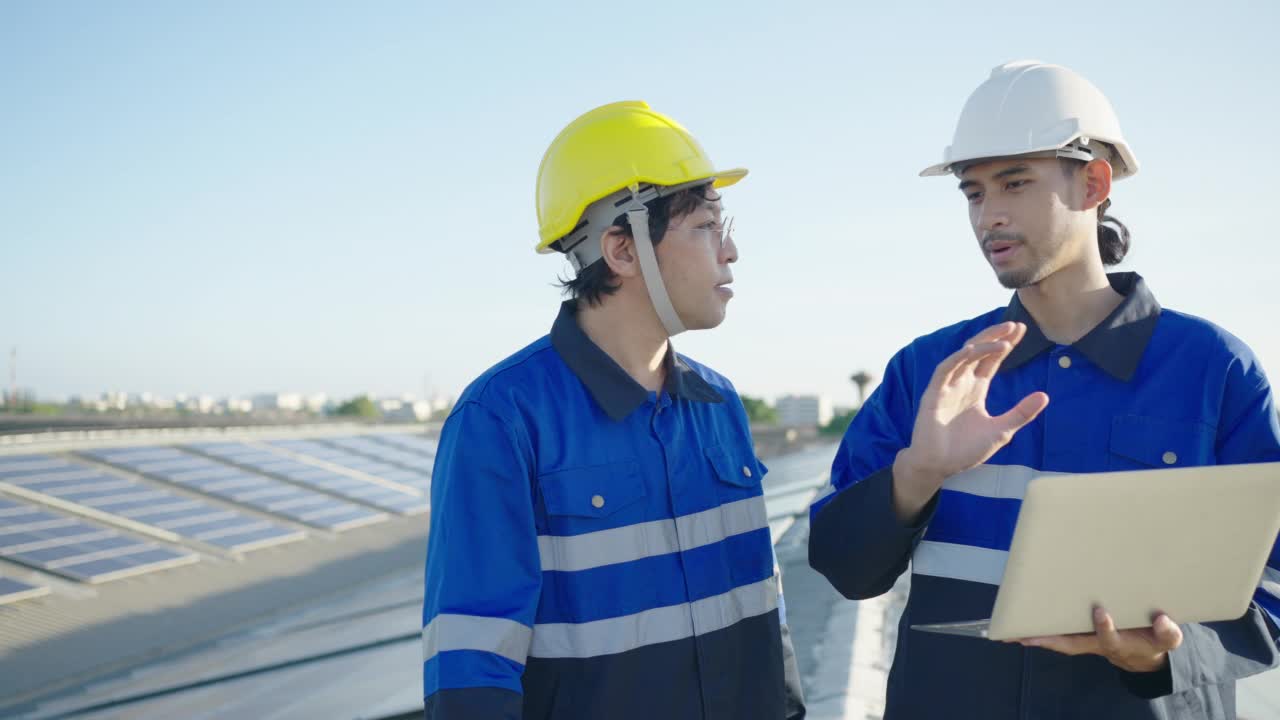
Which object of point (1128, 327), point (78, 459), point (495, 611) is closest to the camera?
point (495, 611)

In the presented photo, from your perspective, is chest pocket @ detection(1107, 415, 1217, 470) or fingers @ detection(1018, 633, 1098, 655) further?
chest pocket @ detection(1107, 415, 1217, 470)

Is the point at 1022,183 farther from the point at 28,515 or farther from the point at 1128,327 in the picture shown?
the point at 28,515

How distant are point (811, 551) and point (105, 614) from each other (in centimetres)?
1222

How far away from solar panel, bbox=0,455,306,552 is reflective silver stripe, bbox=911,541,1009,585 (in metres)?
15.1

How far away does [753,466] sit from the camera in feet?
9.49

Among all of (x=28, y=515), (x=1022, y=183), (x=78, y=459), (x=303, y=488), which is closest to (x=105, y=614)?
(x=28, y=515)

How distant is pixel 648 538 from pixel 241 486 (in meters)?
18.8

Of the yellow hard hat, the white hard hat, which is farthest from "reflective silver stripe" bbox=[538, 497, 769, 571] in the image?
the white hard hat

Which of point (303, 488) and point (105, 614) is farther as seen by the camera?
point (303, 488)

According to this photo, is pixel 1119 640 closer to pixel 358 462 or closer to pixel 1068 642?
pixel 1068 642

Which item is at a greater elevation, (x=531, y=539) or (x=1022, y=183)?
(x=1022, y=183)

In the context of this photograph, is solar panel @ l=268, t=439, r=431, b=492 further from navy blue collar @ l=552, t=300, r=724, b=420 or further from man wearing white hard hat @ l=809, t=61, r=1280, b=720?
man wearing white hard hat @ l=809, t=61, r=1280, b=720

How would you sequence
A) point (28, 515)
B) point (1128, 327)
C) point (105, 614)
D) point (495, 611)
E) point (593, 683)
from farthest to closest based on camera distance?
point (28, 515)
point (105, 614)
point (1128, 327)
point (593, 683)
point (495, 611)

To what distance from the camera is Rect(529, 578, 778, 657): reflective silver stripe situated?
2.37m
